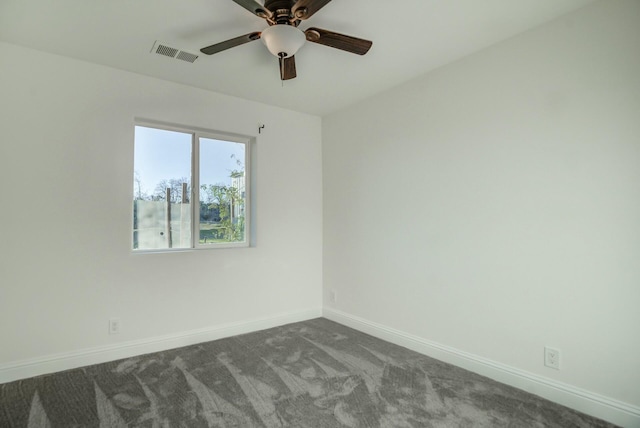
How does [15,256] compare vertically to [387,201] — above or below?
below

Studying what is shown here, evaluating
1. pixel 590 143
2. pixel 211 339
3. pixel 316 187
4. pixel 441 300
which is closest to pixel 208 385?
pixel 211 339

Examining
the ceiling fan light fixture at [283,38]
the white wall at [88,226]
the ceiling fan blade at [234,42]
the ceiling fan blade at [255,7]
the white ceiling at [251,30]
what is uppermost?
the white ceiling at [251,30]

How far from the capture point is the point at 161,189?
10.5ft

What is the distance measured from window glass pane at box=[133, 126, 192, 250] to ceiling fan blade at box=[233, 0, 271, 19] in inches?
73.5

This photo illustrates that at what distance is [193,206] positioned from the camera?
336cm

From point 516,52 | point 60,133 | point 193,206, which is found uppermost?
point 516,52

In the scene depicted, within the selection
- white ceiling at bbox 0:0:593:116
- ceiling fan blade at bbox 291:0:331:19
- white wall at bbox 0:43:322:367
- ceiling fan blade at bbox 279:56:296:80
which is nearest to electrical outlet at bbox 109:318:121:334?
white wall at bbox 0:43:322:367

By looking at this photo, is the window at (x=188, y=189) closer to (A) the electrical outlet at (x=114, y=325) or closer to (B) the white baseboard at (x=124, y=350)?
(A) the electrical outlet at (x=114, y=325)

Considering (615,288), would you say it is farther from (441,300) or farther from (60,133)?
(60,133)

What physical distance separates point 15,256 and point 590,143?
13.2 ft

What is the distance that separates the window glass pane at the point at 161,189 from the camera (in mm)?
3068

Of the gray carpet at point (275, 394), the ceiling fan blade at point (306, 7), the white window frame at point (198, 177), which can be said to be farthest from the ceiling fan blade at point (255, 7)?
the gray carpet at point (275, 394)

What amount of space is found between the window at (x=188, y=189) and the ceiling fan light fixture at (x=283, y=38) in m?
1.72

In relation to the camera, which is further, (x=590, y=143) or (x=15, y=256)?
(x=15, y=256)
